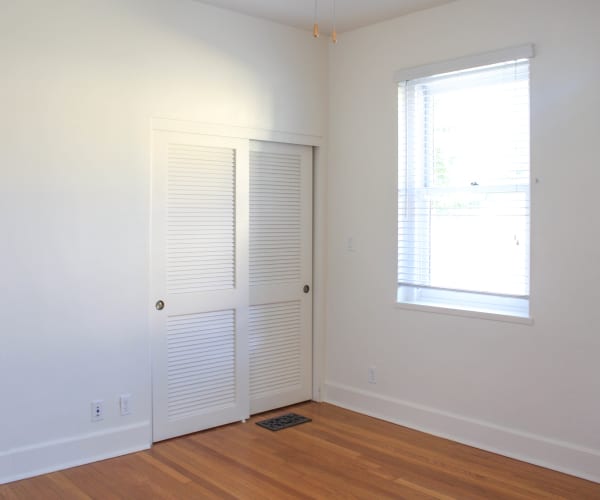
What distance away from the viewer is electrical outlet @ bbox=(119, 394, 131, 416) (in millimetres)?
3801

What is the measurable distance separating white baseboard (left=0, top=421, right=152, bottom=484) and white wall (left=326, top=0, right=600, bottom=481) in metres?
1.66

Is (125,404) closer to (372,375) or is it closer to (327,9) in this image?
(372,375)

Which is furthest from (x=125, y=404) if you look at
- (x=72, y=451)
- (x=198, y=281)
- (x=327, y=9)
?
(x=327, y=9)

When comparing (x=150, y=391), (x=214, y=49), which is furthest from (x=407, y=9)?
(x=150, y=391)

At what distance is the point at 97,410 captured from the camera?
3.70 meters

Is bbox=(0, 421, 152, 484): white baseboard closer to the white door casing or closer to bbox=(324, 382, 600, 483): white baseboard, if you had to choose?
the white door casing

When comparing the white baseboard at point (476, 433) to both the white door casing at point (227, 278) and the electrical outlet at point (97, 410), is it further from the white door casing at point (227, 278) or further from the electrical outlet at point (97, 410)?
the electrical outlet at point (97, 410)

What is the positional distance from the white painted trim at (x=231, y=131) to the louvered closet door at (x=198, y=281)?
51mm

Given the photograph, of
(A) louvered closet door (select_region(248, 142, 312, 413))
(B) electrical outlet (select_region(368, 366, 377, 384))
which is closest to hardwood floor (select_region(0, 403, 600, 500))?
(B) electrical outlet (select_region(368, 366, 377, 384))

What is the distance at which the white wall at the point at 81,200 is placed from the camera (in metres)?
3.38

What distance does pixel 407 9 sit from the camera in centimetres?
421

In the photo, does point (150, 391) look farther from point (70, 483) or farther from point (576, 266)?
point (576, 266)

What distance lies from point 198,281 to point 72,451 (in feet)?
4.23

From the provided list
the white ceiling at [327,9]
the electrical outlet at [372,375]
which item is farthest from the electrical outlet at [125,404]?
the white ceiling at [327,9]
